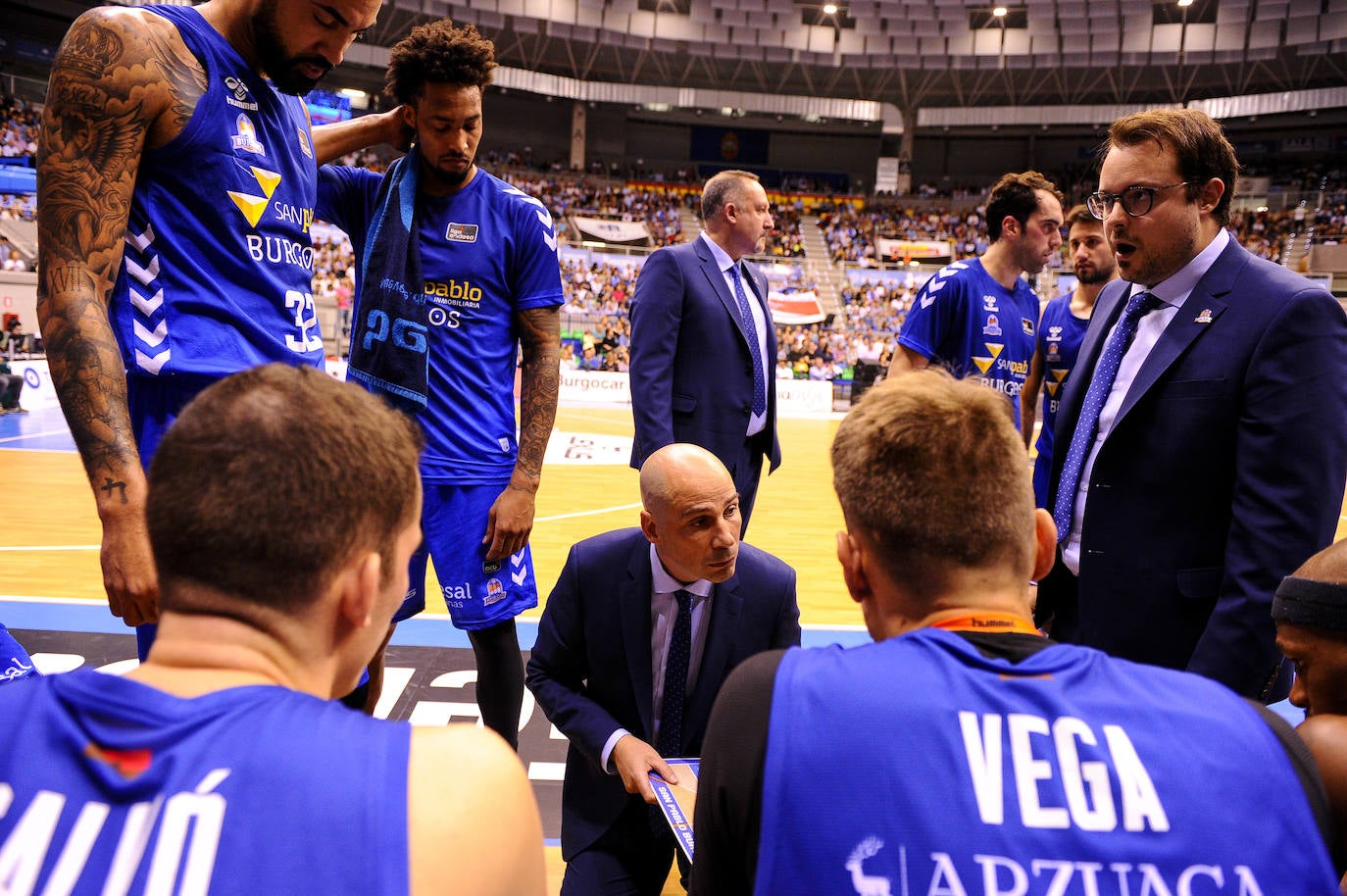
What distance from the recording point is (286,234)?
6.33 ft

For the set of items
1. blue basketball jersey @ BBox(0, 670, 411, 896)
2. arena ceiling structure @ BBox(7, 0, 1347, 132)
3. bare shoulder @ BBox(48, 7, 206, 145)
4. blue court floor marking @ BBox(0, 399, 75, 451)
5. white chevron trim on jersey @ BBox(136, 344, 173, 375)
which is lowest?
blue court floor marking @ BBox(0, 399, 75, 451)

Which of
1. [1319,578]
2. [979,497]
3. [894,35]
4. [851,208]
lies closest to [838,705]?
[979,497]

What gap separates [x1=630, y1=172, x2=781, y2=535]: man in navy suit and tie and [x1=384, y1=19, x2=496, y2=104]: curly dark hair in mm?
1202

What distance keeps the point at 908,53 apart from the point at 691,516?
3003 cm

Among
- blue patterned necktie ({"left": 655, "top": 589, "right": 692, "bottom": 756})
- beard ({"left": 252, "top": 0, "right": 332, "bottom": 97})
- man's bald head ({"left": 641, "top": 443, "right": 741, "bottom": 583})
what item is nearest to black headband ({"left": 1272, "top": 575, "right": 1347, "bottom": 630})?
man's bald head ({"left": 641, "top": 443, "right": 741, "bottom": 583})

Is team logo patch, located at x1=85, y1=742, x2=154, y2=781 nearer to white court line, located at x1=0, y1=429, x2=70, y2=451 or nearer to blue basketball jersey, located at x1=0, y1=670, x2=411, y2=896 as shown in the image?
blue basketball jersey, located at x1=0, y1=670, x2=411, y2=896

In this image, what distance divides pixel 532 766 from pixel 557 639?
0.98 meters

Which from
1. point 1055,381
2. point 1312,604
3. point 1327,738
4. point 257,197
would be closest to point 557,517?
point 1055,381

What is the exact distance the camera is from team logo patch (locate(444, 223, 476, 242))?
100.0 inches

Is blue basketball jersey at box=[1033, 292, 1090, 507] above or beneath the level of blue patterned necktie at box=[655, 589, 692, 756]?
above

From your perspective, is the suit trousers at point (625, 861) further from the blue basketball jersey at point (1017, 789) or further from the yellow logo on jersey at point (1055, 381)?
the yellow logo on jersey at point (1055, 381)

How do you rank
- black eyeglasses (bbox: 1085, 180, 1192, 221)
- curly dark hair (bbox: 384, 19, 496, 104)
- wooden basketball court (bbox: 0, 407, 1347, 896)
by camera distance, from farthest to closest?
1. wooden basketball court (bbox: 0, 407, 1347, 896)
2. curly dark hair (bbox: 384, 19, 496, 104)
3. black eyeglasses (bbox: 1085, 180, 1192, 221)

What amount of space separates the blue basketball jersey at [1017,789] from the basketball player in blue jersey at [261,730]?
11.5 inches

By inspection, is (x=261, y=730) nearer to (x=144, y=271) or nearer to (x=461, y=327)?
(x=144, y=271)
